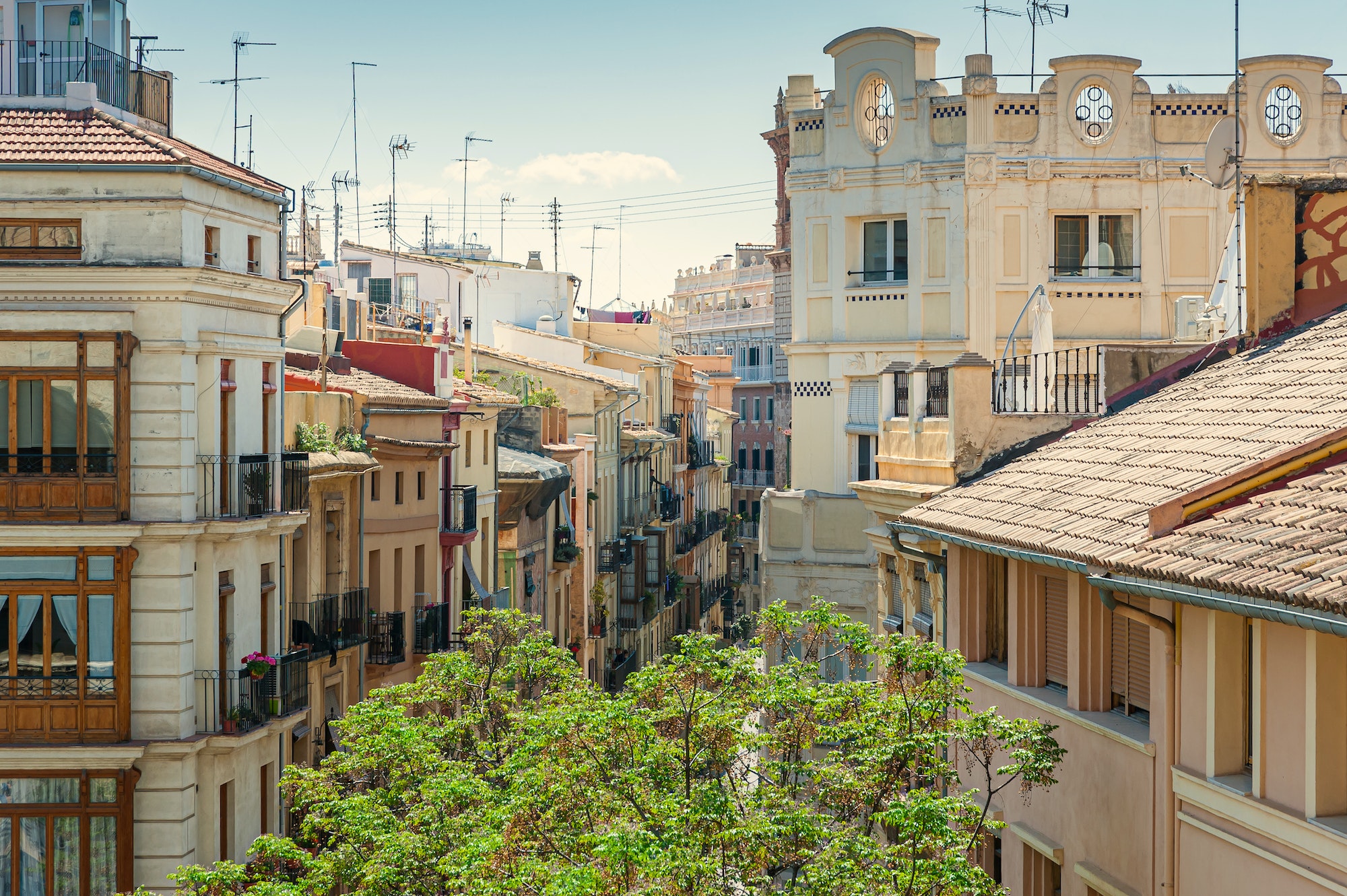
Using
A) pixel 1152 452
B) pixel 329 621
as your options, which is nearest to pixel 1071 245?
pixel 329 621

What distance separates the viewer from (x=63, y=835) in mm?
23094

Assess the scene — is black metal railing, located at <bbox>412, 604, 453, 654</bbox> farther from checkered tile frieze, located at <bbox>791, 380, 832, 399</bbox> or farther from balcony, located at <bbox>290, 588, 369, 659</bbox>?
checkered tile frieze, located at <bbox>791, 380, 832, 399</bbox>

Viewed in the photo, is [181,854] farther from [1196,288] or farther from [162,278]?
[1196,288]

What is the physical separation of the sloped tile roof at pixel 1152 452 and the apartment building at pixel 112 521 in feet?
36.0

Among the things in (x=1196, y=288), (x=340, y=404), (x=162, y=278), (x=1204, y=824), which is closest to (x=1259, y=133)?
(x=1196, y=288)

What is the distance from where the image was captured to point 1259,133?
32.8 m

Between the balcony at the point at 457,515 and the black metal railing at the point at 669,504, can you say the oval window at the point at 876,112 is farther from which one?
the black metal railing at the point at 669,504

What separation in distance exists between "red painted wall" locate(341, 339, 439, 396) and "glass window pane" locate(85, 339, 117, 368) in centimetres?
1247

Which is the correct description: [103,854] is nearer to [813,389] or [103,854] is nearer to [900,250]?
[813,389]

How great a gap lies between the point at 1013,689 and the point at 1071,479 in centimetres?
223

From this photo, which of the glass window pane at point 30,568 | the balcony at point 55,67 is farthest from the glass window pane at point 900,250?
the glass window pane at point 30,568

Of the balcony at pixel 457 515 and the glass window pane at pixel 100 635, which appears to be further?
the balcony at pixel 457 515

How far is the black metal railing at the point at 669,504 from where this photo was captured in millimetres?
73812

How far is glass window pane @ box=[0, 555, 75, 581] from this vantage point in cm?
2334
